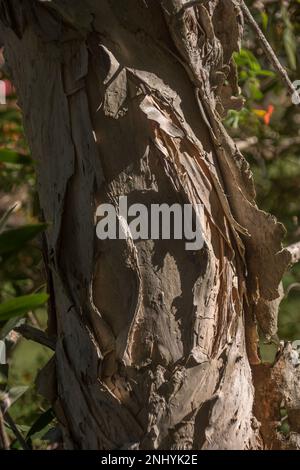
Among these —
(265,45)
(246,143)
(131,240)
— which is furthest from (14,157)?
(246,143)

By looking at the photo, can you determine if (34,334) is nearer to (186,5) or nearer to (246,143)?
(186,5)

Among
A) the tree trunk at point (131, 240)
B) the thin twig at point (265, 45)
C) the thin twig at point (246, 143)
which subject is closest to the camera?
the tree trunk at point (131, 240)

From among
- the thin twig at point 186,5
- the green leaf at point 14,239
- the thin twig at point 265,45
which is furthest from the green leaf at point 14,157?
the thin twig at point 265,45

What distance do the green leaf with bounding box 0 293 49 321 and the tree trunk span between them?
0.13 metres

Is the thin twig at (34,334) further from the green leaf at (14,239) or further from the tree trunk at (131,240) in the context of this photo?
the green leaf at (14,239)

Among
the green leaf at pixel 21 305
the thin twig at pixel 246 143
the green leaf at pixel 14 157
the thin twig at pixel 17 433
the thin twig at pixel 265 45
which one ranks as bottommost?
the thin twig at pixel 17 433

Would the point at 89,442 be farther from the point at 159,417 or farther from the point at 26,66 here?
the point at 26,66

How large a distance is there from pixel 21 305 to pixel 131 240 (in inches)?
7.8

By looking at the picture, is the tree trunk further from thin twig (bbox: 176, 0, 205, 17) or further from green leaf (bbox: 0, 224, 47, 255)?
green leaf (bbox: 0, 224, 47, 255)

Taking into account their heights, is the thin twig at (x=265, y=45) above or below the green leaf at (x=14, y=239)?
above

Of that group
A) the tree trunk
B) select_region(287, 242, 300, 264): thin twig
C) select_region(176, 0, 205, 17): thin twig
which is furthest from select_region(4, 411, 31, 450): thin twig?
select_region(176, 0, 205, 17): thin twig

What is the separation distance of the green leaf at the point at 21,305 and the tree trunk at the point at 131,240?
13 cm

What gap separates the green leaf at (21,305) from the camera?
1081mm

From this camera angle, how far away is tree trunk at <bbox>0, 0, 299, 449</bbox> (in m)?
1.18
